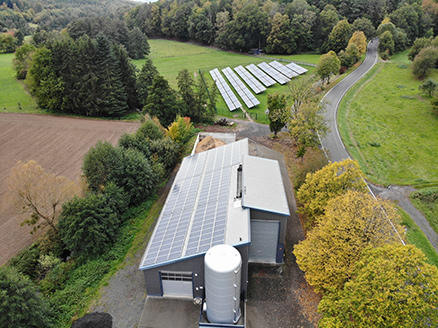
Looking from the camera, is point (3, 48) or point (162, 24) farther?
point (162, 24)

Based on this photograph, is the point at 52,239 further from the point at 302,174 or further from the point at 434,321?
the point at 434,321

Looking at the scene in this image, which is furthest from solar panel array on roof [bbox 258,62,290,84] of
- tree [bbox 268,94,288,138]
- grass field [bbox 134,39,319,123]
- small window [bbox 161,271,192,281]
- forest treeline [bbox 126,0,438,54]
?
small window [bbox 161,271,192,281]

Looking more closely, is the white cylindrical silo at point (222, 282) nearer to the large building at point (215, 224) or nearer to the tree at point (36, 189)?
the large building at point (215, 224)

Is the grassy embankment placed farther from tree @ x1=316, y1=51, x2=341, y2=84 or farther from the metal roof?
the metal roof

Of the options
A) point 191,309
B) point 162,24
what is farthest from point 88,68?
point 162,24

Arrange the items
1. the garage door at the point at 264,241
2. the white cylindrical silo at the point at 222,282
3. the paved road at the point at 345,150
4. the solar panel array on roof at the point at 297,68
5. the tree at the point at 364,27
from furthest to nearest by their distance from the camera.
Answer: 1. the tree at the point at 364,27
2. the solar panel array on roof at the point at 297,68
3. the paved road at the point at 345,150
4. the garage door at the point at 264,241
5. the white cylindrical silo at the point at 222,282

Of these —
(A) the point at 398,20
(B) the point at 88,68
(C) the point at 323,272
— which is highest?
(A) the point at 398,20

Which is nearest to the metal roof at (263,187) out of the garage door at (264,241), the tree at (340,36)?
the garage door at (264,241)
